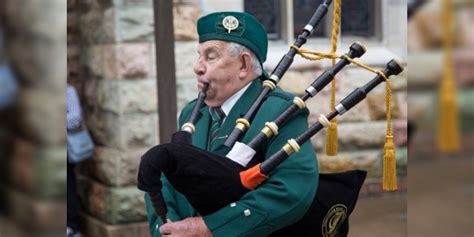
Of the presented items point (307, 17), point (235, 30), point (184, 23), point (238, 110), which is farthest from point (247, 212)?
point (184, 23)

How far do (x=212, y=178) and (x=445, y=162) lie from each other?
0.43 metres

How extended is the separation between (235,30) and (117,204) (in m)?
1.59

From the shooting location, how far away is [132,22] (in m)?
2.89

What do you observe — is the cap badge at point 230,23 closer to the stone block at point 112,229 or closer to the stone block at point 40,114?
Answer: the stone block at point 40,114

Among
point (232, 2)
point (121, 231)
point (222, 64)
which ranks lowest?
point (121, 231)

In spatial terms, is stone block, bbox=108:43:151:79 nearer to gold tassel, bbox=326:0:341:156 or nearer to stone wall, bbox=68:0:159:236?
stone wall, bbox=68:0:159:236

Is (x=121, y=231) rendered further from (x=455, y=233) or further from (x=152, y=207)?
(x=455, y=233)

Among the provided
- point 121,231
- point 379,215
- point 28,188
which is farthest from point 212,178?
point 121,231

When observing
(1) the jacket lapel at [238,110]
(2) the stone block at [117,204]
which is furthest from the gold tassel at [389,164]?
(2) the stone block at [117,204]

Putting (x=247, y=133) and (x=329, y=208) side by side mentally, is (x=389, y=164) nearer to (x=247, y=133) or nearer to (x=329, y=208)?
(x=329, y=208)

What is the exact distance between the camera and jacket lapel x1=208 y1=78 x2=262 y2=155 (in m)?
1.33

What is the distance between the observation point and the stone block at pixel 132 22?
2.88 metres

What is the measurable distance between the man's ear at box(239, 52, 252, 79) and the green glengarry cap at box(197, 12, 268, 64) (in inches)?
0.6

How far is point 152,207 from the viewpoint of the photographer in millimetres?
1366
